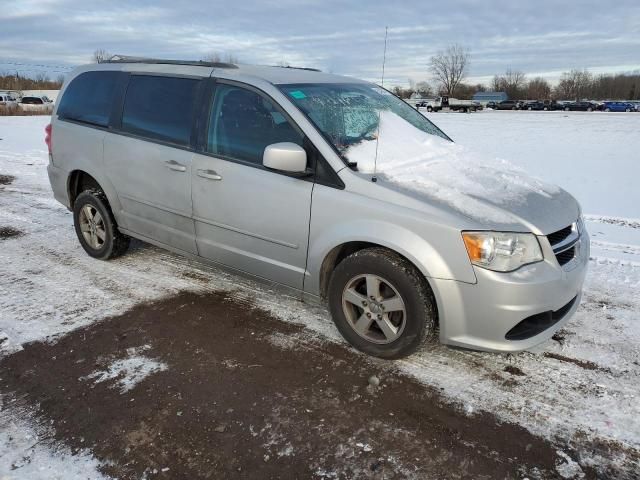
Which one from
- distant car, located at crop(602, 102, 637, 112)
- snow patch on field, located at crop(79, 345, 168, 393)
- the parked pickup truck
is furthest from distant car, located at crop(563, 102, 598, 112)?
snow patch on field, located at crop(79, 345, 168, 393)

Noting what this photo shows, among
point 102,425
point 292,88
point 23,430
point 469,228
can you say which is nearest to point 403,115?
point 292,88

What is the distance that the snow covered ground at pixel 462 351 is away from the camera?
8.38 feet

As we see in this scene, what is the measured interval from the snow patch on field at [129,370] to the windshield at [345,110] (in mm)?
1833

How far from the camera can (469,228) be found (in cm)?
275

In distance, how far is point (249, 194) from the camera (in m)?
3.54

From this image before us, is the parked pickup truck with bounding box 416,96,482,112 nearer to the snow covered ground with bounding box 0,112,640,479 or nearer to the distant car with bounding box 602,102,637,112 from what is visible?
the distant car with bounding box 602,102,637,112

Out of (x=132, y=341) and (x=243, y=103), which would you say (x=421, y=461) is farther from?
(x=243, y=103)

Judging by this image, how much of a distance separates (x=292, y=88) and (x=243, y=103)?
0.38m

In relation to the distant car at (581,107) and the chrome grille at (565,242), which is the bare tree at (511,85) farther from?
the chrome grille at (565,242)

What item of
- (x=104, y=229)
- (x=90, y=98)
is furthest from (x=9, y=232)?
(x=90, y=98)

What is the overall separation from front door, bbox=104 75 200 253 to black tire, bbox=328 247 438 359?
1.51 meters

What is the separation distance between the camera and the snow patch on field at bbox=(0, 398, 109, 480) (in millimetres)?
2268

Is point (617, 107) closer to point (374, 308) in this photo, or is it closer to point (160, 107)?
point (160, 107)

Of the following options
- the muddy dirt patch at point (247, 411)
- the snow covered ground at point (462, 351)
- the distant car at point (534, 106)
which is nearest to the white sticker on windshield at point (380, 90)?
the snow covered ground at point (462, 351)
